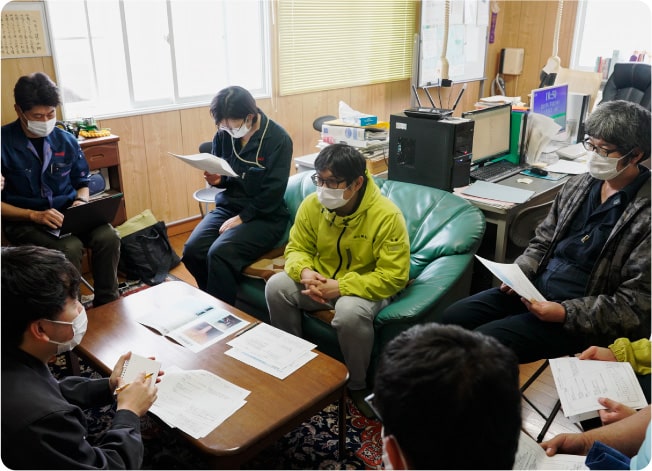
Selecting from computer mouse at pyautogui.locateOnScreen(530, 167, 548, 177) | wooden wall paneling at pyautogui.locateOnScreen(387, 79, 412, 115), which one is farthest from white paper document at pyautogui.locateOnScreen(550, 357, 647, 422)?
wooden wall paneling at pyautogui.locateOnScreen(387, 79, 412, 115)

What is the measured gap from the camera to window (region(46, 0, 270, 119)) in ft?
11.1

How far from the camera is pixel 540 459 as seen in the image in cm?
142

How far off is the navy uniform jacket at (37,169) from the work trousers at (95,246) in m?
0.13

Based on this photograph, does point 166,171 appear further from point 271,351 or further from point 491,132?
point 271,351

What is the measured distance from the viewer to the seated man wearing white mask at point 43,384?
120 centimetres

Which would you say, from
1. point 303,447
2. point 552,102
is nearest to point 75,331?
point 303,447

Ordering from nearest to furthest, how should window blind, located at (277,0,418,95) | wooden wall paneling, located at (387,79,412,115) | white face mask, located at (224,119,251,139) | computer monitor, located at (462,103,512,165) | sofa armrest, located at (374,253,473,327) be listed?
sofa armrest, located at (374,253,473,327) < white face mask, located at (224,119,251,139) < computer monitor, located at (462,103,512,165) < window blind, located at (277,0,418,95) < wooden wall paneling, located at (387,79,412,115)

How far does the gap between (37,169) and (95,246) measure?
48cm

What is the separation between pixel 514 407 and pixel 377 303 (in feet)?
4.77

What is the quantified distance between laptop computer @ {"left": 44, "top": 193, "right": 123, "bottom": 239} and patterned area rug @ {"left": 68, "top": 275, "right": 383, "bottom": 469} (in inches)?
39.8

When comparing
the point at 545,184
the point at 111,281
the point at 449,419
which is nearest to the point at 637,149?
the point at 545,184

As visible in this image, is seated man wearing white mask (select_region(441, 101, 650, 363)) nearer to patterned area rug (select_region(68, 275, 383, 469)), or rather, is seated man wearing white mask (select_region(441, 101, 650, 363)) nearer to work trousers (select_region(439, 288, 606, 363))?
work trousers (select_region(439, 288, 606, 363))

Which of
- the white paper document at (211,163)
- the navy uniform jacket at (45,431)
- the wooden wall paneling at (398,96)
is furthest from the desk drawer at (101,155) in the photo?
the wooden wall paneling at (398,96)

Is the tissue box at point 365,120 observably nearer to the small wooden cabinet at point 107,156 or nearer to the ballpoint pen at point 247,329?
the small wooden cabinet at point 107,156
